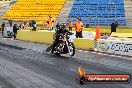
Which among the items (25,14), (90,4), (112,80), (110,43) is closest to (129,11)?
(90,4)

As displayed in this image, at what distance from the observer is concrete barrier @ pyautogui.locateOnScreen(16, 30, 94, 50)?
858 inches

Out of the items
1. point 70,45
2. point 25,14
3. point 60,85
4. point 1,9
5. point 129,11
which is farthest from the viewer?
point 1,9

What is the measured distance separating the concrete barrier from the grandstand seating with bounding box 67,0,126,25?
18253mm

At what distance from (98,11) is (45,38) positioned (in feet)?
86.1

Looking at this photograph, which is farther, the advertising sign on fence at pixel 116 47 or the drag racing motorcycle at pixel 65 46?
the advertising sign on fence at pixel 116 47

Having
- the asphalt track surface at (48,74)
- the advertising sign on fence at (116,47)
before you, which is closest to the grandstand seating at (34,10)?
the advertising sign on fence at (116,47)

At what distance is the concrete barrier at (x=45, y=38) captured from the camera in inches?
858

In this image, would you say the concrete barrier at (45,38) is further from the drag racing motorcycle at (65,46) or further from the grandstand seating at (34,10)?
the grandstand seating at (34,10)

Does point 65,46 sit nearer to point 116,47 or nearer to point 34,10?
point 116,47

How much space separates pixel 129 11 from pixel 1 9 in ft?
84.2

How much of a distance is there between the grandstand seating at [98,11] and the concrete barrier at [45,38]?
18.3 metres

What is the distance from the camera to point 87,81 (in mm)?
4453

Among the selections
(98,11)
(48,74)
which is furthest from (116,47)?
(98,11)

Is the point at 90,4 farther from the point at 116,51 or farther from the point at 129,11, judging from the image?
the point at 116,51
